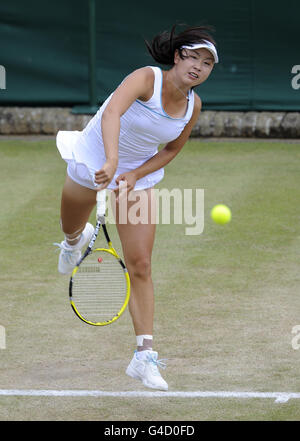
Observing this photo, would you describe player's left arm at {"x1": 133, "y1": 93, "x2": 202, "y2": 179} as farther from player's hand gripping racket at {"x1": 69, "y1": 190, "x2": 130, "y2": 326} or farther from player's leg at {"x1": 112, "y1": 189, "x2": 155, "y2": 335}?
player's hand gripping racket at {"x1": 69, "y1": 190, "x2": 130, "y2": 326}

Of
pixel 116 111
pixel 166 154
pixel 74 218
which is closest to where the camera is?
pixel 116 111

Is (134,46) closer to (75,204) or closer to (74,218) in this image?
(74,218)

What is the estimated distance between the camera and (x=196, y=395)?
184 inches

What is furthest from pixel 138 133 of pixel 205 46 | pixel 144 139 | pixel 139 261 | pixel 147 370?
pixel 147 370

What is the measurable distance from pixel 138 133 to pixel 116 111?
0.37m

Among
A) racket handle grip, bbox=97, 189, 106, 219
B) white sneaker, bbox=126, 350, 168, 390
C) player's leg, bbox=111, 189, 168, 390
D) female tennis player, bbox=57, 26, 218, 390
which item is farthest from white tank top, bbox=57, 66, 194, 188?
white sneaker, bbox=126, 350, 168, 390

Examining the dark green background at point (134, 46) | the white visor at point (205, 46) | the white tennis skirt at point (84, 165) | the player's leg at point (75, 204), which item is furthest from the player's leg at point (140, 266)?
the dark green background at point (134, 46)

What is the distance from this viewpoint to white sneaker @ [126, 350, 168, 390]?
472 centimetres

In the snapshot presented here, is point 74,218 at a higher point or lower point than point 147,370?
higher

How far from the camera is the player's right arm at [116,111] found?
4.44 m

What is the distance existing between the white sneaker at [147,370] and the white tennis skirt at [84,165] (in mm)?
926

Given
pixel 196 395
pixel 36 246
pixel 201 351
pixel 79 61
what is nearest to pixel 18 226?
pixel 36 246

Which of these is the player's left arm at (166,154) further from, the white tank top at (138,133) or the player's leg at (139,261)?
the player's leg at (139,261)

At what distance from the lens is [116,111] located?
4.59 m
